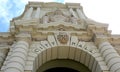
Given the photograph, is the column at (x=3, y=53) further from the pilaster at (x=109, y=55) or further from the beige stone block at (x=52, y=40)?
the pilaster at (x=109, y=55)

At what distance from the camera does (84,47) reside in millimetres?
Result: 17891

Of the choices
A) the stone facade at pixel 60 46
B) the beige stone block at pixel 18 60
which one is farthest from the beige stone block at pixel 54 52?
the beige stone block at pixel 18 60

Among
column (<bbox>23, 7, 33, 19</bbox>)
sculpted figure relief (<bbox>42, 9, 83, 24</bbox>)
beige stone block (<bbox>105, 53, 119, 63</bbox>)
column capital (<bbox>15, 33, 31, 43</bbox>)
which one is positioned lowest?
beige stone block (<bbox>105, 53, 119, 63</bbox>)

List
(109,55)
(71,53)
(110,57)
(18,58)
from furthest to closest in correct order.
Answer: (71,53)
(109,55)
(110,57)
(18,58)

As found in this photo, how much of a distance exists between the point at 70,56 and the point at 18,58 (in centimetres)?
477

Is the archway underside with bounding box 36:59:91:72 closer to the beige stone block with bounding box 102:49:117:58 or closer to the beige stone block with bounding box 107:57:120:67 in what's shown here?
the beige stone block with bounding box 102:49:117:58

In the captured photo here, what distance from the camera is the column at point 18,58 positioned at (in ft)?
45.7

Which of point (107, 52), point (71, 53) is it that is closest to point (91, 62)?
point (107, 52)

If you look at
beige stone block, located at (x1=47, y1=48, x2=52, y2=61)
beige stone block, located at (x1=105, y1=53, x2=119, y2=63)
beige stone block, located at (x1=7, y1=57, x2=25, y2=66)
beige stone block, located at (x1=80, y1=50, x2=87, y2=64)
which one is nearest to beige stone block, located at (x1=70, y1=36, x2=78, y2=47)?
beige stone block, located at (x1=80, y1=50, x2=87, y2=64)

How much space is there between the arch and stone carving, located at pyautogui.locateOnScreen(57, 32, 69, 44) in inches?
20.0

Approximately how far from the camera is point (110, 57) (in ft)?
51.5

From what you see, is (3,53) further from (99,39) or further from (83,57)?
(99,39)

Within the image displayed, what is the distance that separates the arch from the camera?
55.1 feet

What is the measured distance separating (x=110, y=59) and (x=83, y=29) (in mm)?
5461
